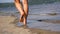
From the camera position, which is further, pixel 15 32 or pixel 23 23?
pixel 23 23

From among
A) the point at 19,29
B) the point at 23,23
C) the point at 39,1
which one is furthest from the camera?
the point at 39,1

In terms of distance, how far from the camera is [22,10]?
1.88m

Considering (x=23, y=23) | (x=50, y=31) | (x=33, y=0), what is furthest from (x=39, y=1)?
(x=50, y=31)

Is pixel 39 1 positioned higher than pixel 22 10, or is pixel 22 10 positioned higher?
pixel 22 10

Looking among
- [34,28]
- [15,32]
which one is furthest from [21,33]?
[34,28]

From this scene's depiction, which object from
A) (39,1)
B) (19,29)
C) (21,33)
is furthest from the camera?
(39,1)

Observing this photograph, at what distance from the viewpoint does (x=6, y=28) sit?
189 centimetres

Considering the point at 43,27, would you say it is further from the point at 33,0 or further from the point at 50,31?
the point at 33,0

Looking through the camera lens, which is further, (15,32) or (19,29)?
(19,29)

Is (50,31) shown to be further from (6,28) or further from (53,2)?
(53,2)

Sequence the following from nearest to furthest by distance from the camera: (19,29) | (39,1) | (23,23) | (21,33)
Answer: (21,33)
(19,29)
(23,23)
(39,1)

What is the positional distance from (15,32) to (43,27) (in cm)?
33

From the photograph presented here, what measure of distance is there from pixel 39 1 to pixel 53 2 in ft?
1.21

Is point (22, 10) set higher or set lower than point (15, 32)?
higher
